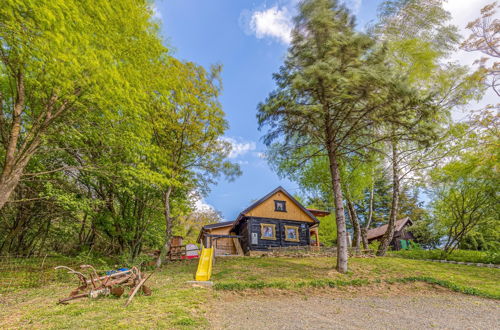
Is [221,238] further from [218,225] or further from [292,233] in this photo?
[292,233]

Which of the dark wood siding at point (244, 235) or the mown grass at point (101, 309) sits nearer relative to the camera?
the mown grass at point (101, 309)

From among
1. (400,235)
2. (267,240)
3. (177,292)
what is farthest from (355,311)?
(400,235)

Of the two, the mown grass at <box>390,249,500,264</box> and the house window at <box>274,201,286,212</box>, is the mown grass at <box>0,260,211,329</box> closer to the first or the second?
the house window at <box>274,201,286,212</box>

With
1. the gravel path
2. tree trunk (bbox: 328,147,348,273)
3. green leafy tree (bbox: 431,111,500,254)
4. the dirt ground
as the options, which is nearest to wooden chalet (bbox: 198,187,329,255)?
tree trunk (bbox: 328,147,348,273)

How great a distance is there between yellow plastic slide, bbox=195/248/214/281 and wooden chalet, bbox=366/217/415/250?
1029 inches

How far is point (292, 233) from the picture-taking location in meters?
20.5

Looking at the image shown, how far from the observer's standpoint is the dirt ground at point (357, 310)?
18.0 ft

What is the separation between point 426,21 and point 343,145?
1179 cm

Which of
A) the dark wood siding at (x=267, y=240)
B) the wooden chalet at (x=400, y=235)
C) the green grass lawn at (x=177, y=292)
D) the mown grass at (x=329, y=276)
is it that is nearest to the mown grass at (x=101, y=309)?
the green grass lawn at (x=177, y=292)

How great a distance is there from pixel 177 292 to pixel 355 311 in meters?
5.48

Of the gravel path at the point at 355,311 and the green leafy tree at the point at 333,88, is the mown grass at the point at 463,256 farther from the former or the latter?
the green leafy tree at the point at 333,88

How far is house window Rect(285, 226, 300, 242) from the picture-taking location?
798 inches

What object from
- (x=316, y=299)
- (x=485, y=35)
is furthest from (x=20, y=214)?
(x=485, y=35)

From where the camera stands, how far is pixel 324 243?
93.2 ft
